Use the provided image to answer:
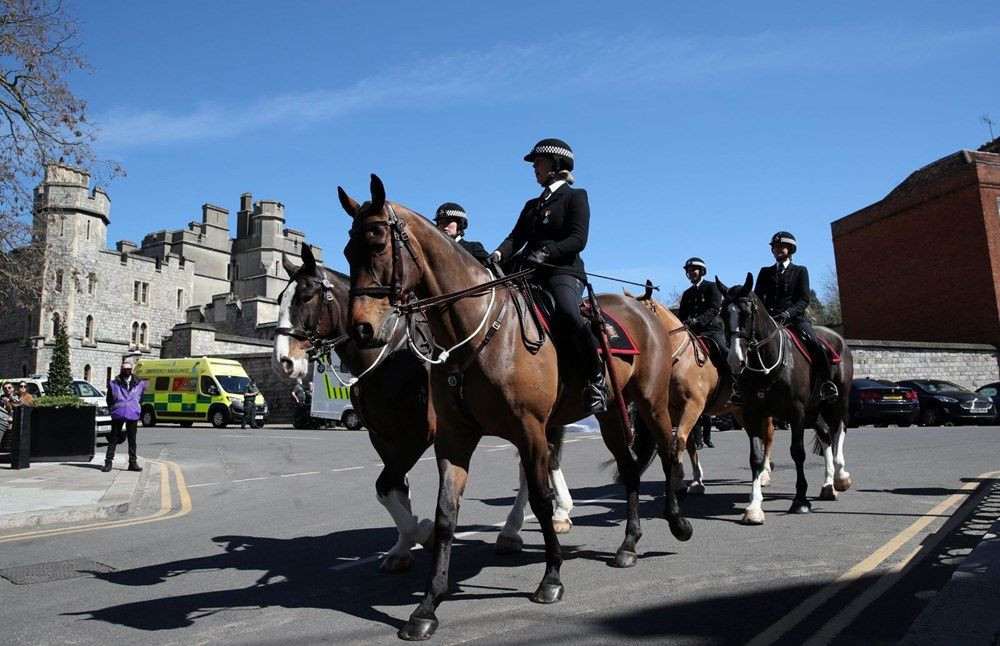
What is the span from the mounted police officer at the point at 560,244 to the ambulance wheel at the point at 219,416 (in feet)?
97.1

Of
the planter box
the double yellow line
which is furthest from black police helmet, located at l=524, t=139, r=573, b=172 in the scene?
the planter box

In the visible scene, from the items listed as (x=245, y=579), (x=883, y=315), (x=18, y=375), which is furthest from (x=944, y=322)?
(x=18, y=375)

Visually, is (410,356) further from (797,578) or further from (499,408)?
(797,578)

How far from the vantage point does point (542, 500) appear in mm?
4809

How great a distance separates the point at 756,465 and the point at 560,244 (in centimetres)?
386

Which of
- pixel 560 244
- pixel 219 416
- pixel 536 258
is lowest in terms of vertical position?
pixel 219 416

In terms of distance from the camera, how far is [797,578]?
5.09 metres

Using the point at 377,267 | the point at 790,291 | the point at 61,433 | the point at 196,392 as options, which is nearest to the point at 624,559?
the point at 377,267

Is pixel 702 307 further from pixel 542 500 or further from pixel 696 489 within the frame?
pixel 542 500

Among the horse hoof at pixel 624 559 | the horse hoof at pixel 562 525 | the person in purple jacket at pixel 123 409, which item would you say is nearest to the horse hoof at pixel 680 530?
the horse hoof at pixel 624 559

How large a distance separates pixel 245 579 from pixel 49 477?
949 centimetres

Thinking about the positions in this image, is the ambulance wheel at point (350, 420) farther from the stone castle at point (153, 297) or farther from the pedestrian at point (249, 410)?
the stone castle at point (153, 297)

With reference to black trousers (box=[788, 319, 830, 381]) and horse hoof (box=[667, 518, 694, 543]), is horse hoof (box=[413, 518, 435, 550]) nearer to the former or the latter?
horse hoof (box=[667, 518, 694, 543])

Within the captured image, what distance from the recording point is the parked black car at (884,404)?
79.8ft
